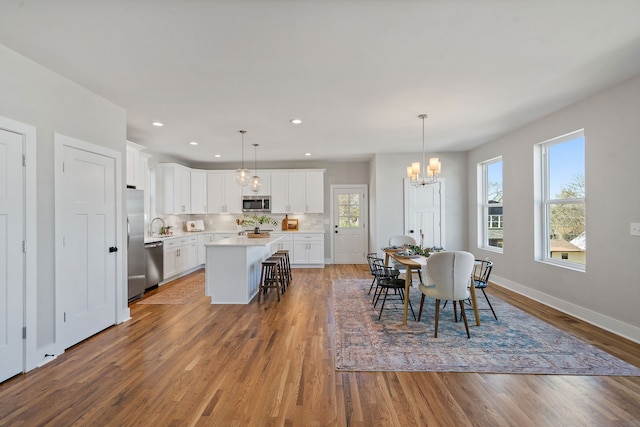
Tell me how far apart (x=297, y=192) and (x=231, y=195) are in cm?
166

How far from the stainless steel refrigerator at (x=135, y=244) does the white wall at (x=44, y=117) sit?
5.51 ft

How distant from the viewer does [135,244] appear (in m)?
4.72

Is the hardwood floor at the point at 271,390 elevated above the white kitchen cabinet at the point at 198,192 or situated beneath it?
situated beneath

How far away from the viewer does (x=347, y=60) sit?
104 inches

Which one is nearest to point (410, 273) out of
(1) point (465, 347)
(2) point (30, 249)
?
(1) point (465, 347)

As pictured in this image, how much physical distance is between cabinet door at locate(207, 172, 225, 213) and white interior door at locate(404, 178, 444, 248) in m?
4.45

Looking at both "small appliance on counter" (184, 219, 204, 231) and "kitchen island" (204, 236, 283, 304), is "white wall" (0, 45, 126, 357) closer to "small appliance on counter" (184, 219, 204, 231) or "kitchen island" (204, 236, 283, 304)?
"kitchen island" (204, 236, 283, 304)

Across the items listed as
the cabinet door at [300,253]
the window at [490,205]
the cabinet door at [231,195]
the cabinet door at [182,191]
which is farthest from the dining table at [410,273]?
the cabinet door at [182,191]

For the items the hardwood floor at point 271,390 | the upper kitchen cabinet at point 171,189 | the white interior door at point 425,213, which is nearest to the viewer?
the hardwood floor at point 271,390

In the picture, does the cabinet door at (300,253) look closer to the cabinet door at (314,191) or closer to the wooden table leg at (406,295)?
the cabinet door at (314,191)

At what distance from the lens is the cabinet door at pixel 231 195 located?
25.0ft

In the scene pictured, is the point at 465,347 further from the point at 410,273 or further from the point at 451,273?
the point at 410,273

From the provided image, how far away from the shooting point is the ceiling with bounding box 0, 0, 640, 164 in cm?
201

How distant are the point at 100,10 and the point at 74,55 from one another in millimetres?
830
